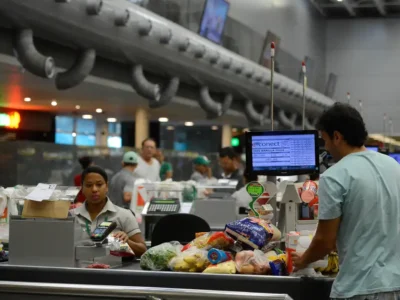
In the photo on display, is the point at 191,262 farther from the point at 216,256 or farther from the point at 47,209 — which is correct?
the point at 47,209

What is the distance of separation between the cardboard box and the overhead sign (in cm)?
1550

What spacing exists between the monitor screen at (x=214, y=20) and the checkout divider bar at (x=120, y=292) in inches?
485

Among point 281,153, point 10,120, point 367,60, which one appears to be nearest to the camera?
point 281,153

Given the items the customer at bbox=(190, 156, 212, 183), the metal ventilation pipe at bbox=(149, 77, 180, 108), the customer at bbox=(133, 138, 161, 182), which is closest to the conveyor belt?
the customer at bbox=(133, 138, 161, 182)

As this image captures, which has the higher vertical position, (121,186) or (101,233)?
(121,186)

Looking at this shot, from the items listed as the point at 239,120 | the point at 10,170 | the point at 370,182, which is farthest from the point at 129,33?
the point at 239,120

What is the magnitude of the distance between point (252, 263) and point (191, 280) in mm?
253

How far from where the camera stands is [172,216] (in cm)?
577

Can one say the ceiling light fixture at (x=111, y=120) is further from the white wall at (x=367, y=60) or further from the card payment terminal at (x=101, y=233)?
the card payment terminal at (x=101, y=233)

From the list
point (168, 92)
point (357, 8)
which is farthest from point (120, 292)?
point (357, 8)

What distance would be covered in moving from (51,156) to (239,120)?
14.6 meters

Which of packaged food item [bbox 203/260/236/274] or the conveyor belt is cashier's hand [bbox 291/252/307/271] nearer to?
the conveyor belt

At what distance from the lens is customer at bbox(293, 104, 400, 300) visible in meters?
2.78

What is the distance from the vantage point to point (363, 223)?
279 cm
